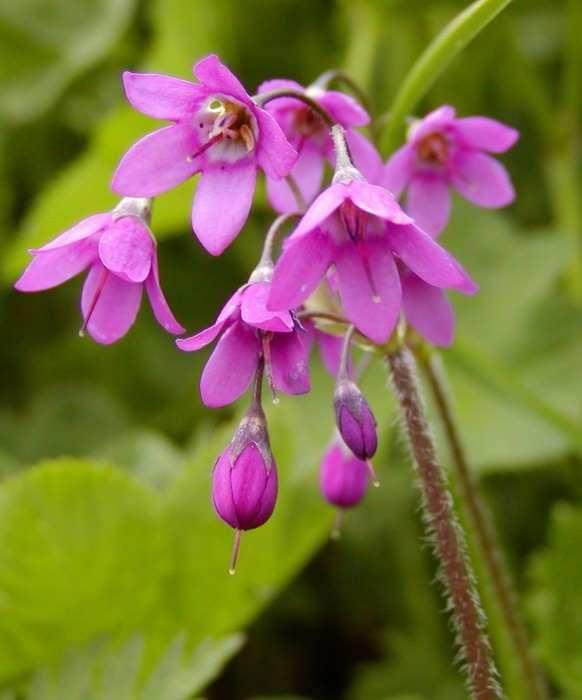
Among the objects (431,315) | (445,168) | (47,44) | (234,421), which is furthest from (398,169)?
(47,44)

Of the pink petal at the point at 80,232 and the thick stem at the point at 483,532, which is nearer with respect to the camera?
the pink petal at the point at 80,232

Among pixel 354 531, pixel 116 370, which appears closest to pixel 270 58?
Answer: pixel 116 370

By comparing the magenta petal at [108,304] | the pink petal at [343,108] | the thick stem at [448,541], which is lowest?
the thick stem at [448,541]

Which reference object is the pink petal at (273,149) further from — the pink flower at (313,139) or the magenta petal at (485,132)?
the magenta petal at (485,132)

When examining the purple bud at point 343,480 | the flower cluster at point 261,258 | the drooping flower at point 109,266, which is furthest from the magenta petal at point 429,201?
the drooping flower at point 109,266

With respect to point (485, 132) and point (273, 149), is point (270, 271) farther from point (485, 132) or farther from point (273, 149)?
point (485, 132)

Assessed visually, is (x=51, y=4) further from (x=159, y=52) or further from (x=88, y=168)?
(x=88, y=168)

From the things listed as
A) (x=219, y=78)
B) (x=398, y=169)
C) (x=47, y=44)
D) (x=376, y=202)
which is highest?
(x=47, y=44)
